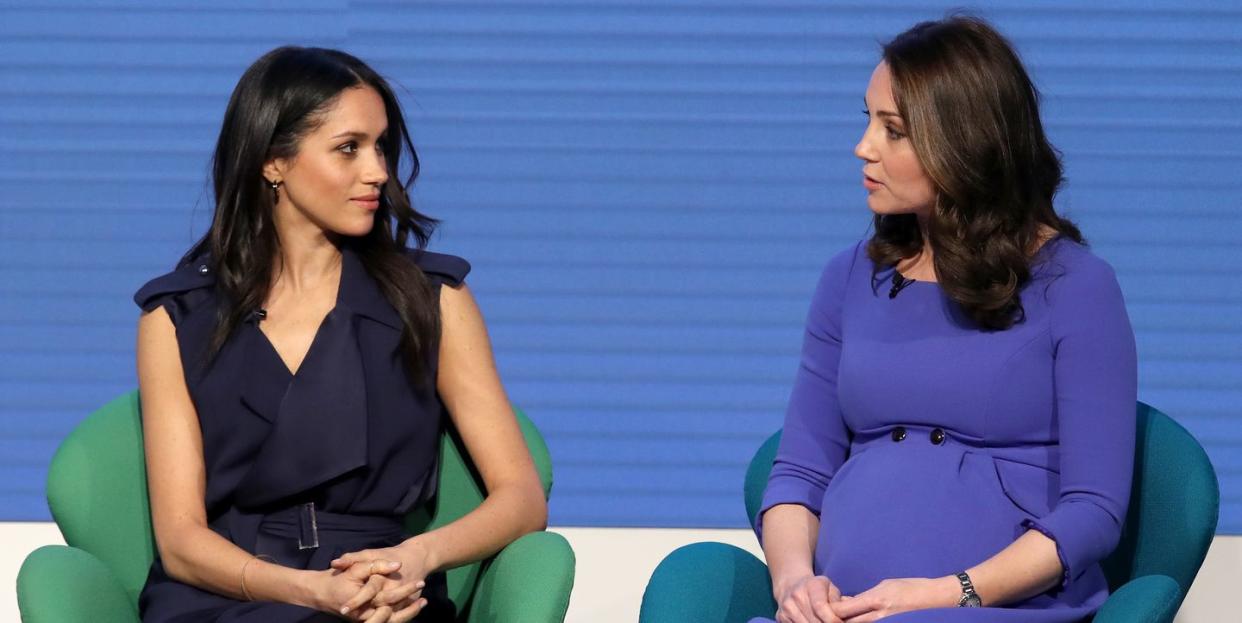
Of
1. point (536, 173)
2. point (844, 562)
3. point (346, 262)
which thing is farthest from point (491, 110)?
point (844, 562)

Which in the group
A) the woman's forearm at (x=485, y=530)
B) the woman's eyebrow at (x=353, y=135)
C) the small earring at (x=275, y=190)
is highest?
the woman's eyebrow at (x=353, y=135)

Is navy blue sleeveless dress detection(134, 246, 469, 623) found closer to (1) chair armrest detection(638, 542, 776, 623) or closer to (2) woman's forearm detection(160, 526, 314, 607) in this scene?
(2) woman's forearm detection(160, 526, 314, 607)

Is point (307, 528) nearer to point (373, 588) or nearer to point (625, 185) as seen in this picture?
point (373, 588)

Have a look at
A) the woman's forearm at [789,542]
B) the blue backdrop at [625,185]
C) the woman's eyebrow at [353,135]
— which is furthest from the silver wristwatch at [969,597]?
the blue backdrop at [625,185]

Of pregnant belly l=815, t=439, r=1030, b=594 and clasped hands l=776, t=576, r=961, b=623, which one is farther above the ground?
pregnant belly l=815, t=439, r=1030, b=594

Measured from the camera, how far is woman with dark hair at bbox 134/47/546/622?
3.12 meters

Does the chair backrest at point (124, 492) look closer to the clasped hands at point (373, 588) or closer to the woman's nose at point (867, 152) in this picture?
the clasped hands at point (373, 588)

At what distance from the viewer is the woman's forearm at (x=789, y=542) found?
115 inches

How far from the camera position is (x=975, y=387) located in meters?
2.87

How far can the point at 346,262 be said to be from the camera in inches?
129

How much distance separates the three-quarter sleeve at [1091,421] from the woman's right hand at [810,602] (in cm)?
34

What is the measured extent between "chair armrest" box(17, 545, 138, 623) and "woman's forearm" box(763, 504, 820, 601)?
1.13m

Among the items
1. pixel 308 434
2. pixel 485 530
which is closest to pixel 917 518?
pixel 485 530

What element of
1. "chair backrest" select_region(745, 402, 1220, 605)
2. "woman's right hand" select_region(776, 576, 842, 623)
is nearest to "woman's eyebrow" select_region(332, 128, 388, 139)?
"woman's right hand" select_region(776, 576, 842, 623)
